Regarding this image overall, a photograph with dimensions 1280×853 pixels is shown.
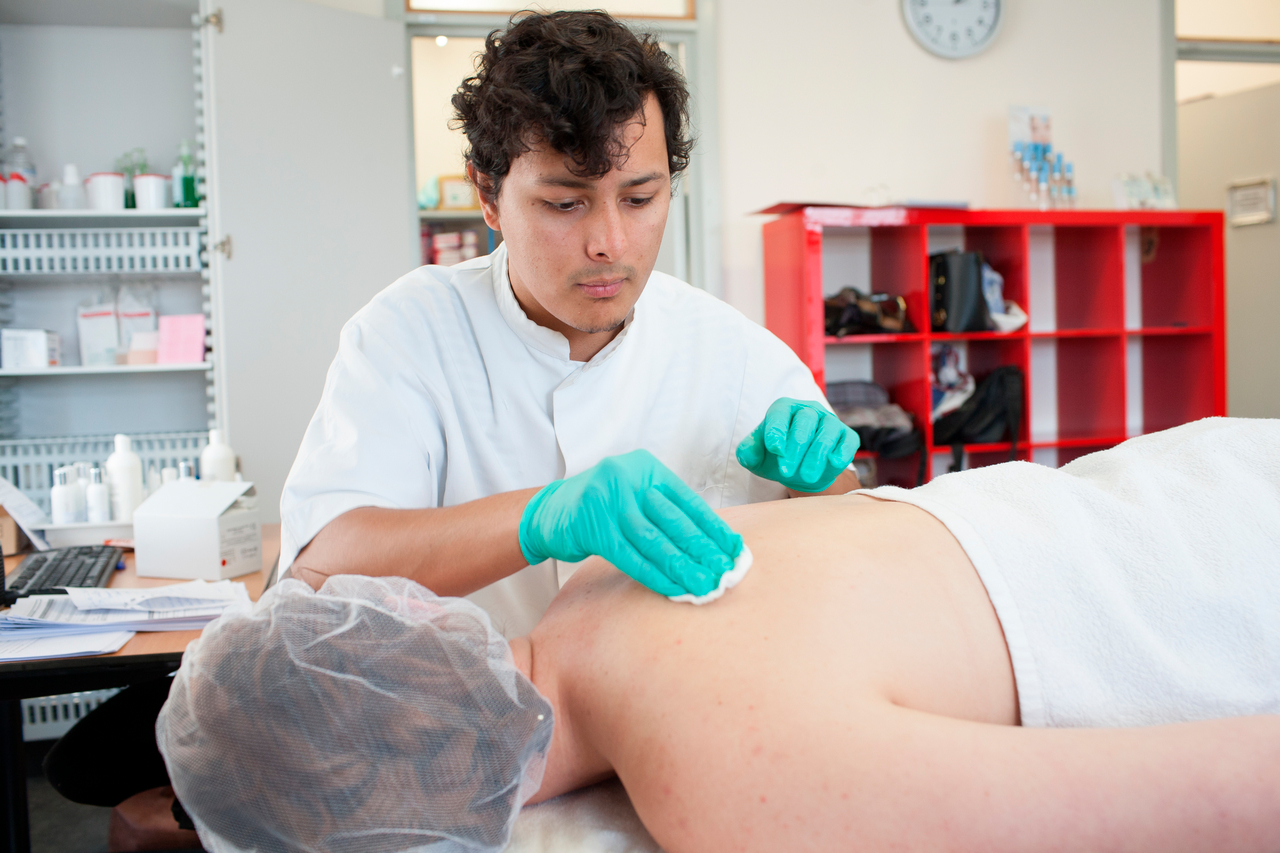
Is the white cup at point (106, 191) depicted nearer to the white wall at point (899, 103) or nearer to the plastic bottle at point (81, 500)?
the plastic bottle at point (81, 500)

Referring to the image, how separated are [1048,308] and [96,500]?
3610mm

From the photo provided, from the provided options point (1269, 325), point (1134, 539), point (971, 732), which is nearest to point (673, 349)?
point (1134, 539)

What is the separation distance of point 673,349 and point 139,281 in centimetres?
253

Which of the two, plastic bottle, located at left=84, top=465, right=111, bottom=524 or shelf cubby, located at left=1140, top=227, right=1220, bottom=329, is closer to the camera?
plastic bottle, located at left=84, top=465, right=111, bottom=524

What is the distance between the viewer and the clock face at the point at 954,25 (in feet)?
11.4

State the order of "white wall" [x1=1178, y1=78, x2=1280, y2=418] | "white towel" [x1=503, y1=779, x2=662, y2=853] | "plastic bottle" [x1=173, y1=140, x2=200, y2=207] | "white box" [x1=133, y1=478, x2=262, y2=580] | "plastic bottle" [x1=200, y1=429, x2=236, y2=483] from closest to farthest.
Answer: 1. "white towel" [x1=503, y1=779, x2=662, y2=853]
2. "white box" [x1=133, y1=478, x2=262, y2=580]
3. "plastic bottle" [x1=200, y1=429, x2=236, y2=483]
4. "plastic bottle" [x1=173, y1=140, x2=200, y2=207]
5. "white wall" [x1=1178, y1=78, x2=1280, y2=418]

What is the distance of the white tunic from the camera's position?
1.16 metres

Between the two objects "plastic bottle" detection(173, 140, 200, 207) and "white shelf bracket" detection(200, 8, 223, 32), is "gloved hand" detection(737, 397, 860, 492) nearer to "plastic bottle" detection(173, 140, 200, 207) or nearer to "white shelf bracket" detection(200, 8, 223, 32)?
"white shelf bracket" detection(200, 8, 223, 32)

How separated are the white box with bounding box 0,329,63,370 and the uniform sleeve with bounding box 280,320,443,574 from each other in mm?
2247

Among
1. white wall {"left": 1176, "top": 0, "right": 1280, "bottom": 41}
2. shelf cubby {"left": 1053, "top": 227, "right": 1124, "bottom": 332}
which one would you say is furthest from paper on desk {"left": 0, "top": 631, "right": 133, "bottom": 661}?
white wall {"left": 1176, "top": 0, "right": 1280, "bottom": 41}

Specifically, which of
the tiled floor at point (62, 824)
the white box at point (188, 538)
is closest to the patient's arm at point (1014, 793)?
the white box at point (188, 538)

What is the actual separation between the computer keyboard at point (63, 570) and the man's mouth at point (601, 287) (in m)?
1.11

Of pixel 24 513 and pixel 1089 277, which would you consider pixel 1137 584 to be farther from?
pixel 1089 277

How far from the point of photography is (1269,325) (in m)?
4.38
